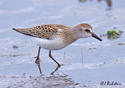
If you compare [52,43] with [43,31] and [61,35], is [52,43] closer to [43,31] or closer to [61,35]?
[61,35]

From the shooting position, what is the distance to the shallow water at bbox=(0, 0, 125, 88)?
8.97 metres

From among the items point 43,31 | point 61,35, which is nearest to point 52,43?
point 61,35

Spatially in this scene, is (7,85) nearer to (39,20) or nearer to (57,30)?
(57,30)

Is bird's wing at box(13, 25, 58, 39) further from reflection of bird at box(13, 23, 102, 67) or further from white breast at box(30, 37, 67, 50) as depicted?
white breast at box(30, 37, 67, 50)

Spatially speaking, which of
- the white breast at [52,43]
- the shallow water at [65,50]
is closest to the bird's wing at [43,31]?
the white breast at [52,43]

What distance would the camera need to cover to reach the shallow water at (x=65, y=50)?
897cm

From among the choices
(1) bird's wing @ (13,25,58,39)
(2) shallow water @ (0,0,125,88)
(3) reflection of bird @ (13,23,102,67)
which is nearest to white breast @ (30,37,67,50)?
(3) reflection of bird @ (13,23,102,67)

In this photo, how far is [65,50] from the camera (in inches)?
455

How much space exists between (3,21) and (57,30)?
6.27 m

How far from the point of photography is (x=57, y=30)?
968cm

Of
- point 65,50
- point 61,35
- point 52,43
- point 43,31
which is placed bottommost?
point 65,50

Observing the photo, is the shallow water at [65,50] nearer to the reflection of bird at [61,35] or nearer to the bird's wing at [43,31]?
the reflection of bird at [61,35]

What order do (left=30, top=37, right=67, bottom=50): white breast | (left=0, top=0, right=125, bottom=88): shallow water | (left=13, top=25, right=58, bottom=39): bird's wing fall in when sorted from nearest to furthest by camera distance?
(left=0, top=0, right=125, bottom=88): shallow water < (left=30, top=37, right=67, bottom=50): white breast < (left=13, top=25, right=58, bottom=39): bird's wing

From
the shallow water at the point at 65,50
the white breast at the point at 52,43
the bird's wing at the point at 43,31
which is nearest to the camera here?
the shallow water at the point at 65,50
